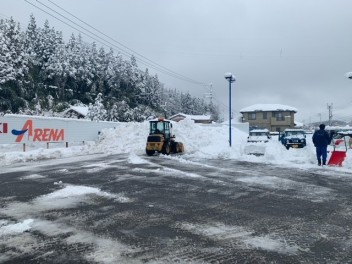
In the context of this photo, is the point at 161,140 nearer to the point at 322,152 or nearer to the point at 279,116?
the point at 322,152

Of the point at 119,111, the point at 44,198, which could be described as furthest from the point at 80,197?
the point at 119,111

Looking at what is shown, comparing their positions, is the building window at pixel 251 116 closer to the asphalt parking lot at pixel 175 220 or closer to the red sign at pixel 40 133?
the red sign at pixel 40 133

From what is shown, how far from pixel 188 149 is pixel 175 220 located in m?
21.0

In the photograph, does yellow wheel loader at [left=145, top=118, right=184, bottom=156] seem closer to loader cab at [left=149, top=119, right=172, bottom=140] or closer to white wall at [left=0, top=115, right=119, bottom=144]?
loader cab at [left=149, top=119, right=172, bottom=140]

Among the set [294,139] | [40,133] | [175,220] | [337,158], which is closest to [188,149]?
[294,139]

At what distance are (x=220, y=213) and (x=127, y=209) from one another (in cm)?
203

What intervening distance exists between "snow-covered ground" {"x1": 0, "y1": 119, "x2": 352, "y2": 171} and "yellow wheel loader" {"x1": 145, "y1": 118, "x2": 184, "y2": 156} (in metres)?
1.07

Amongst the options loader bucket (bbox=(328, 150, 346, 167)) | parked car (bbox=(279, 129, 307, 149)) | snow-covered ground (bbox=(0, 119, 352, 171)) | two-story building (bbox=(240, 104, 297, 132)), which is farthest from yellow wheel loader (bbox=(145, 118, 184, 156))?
two-story building (bbox=(240, 104, 297, 132))

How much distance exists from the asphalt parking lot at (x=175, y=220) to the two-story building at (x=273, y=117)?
75.9m

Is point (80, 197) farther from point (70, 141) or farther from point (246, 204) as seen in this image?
point (70, 141)

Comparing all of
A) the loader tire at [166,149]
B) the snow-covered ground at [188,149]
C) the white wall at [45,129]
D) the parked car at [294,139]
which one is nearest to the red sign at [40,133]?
the white wall at [45,129]

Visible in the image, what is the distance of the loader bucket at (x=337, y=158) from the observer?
1652 centimetres

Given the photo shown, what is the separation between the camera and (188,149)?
27.8 meters

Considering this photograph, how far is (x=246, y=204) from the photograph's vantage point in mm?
8305
